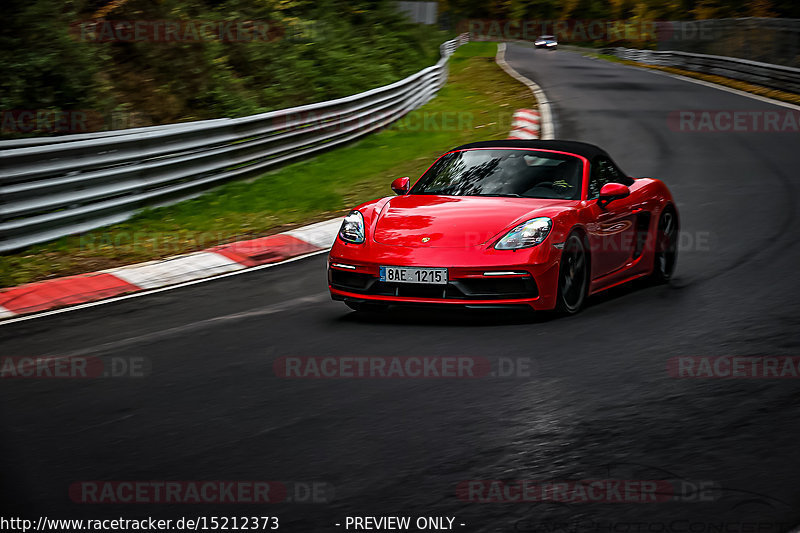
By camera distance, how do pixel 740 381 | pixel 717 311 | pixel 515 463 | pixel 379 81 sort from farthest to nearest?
pixel 379 81 < pixel 717 311 < pixel 740 381 < pixel 515 463

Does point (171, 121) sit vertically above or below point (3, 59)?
below

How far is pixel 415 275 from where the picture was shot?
23.6 feet

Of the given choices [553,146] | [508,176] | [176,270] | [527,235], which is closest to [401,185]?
[508,176]

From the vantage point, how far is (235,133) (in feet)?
50.1

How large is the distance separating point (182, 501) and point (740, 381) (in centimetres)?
326

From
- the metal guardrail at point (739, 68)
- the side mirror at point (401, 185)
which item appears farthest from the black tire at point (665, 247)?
the metal guardrail at point (739, 68)

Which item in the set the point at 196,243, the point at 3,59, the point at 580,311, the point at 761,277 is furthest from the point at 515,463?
the point at 3,59

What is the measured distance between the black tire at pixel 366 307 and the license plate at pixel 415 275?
0.27 m

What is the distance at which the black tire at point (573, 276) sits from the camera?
A: 289 inches

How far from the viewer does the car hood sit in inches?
288

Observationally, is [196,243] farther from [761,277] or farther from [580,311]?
[761,277]

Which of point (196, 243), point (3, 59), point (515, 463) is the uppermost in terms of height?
point (3, 59)

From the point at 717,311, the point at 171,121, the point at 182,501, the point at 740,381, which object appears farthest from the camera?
the point at 171,121

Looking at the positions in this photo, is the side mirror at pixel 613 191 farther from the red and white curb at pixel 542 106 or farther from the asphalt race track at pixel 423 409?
the red and white curb at pixel 542 106
